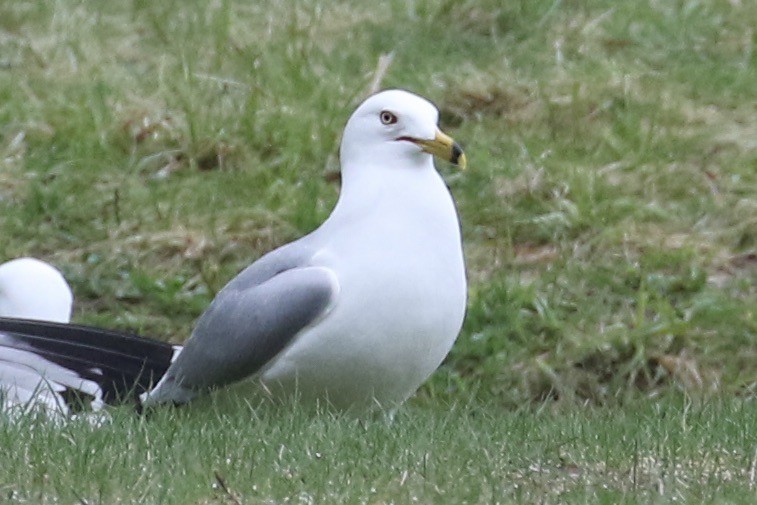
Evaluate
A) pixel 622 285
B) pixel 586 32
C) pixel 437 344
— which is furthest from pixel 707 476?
pixel 586 32

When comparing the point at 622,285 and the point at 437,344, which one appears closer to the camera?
the point at 437,344

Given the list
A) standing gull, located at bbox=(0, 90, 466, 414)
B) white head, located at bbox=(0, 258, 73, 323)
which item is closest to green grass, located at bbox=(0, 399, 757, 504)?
standing gull, located at bbox=(0, 90, 466, 414)

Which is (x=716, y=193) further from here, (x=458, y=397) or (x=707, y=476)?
(x=707, y=476)

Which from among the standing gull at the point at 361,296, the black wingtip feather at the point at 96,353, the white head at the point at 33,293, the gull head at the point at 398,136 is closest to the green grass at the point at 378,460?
the standing gull at the point at 361,296

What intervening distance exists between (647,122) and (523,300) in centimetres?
188

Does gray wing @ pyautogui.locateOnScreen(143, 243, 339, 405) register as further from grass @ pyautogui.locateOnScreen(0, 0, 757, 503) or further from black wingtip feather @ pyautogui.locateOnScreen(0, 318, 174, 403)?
grass @ pyautogui.locateOnScreen(0, 0, 757, 503)

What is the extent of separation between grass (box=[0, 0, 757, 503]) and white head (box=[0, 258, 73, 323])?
72 centimetres

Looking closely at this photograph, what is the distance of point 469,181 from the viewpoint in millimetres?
9031

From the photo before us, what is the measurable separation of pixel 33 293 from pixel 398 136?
210cm

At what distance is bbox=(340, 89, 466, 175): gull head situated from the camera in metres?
5.99

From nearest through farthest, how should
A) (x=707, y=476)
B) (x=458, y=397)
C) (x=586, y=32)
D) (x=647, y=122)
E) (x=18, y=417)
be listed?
(x=707, y=476) → (x=18, y=417) → (x=458, y=397) → (x=647, y=122) → (x=586, y=32)

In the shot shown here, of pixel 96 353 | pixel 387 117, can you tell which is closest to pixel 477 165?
pixel 387 117

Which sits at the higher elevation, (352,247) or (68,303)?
(352,247)

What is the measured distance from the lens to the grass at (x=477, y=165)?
7727 millimetres
